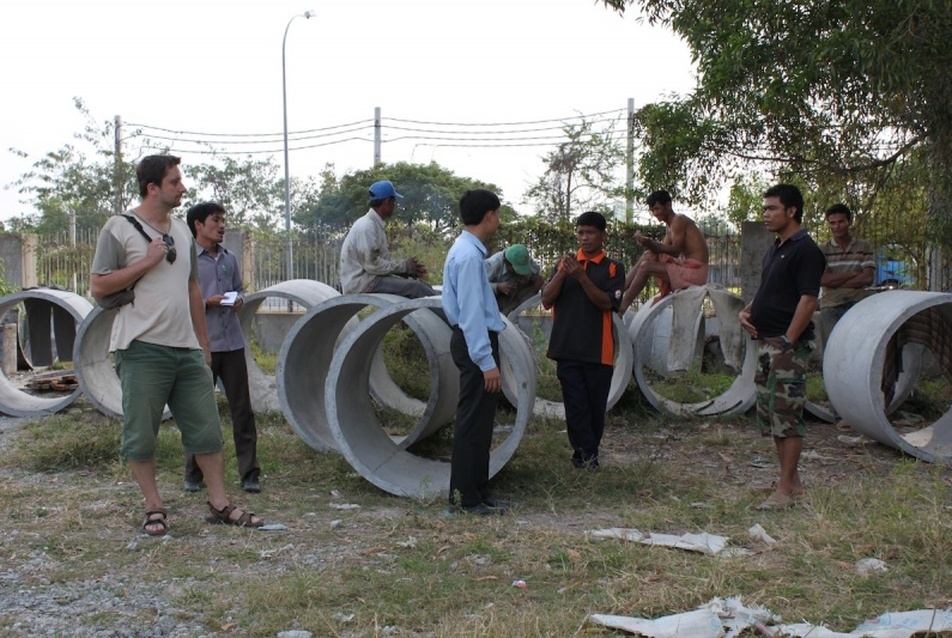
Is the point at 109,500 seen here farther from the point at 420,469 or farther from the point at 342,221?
the point at 342,221

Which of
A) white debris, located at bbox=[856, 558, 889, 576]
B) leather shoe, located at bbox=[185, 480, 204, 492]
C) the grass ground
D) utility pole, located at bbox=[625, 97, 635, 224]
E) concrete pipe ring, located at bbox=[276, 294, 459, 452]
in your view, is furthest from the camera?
utility pole, located at bbox=[625, 97, 635, 224]

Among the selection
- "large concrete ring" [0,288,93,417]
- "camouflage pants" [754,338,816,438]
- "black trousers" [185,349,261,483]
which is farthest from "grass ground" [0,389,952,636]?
"large concrete ring" [0,288,93,417]

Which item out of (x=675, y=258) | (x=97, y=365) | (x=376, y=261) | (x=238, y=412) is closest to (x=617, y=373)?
(x=675, y=258)

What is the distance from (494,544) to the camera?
562cm

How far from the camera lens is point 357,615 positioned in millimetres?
4504

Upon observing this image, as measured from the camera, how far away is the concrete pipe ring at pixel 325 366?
8.24 metres

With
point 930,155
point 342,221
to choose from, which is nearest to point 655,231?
point 930,155

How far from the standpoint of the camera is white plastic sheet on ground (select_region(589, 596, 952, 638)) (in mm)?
4125

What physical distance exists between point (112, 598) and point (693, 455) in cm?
514

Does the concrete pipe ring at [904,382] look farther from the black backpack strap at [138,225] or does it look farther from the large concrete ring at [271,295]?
the black backpack strap at [138,225]

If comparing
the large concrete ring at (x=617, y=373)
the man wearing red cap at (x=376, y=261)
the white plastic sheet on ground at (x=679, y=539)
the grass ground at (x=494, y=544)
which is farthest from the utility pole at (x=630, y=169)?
the white plastic sheet on ground at (x=679, y=539)

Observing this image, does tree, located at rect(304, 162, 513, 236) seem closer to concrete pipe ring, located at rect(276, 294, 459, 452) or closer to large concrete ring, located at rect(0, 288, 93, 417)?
large concrete ring, located at rect(0, 288, 93, 417)

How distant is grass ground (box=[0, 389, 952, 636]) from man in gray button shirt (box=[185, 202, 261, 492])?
0.20 m

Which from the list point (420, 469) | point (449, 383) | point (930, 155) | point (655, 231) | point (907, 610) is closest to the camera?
point (907, 610)
